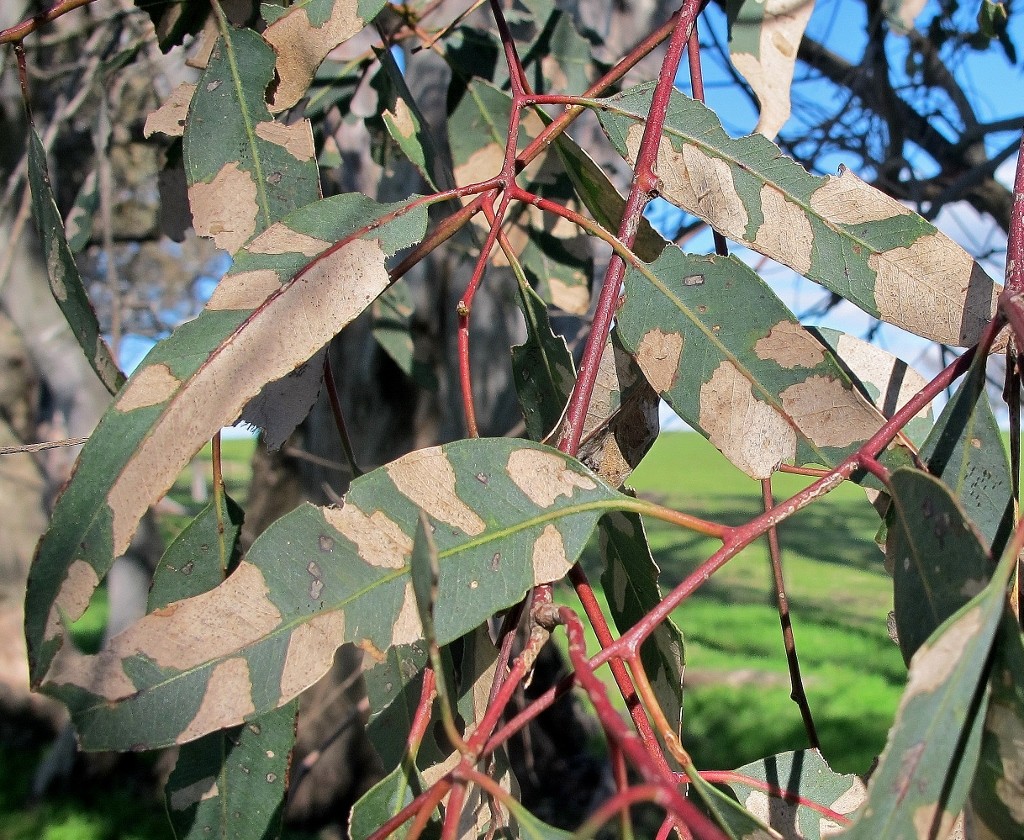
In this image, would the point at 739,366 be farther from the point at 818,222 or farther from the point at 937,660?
the point at 937,660

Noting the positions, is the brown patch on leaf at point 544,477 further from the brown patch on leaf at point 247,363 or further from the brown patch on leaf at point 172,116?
the brown patch on leaf at point 172,116

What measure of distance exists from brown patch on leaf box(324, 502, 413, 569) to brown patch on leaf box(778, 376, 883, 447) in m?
0.23

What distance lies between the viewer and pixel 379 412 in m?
1.97

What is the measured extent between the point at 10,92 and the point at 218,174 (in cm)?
236

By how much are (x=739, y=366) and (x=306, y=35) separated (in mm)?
379

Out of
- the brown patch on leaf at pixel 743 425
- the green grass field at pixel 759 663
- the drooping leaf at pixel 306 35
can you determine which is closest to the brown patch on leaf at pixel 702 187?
the brown patch on leaf at pixel 743 425

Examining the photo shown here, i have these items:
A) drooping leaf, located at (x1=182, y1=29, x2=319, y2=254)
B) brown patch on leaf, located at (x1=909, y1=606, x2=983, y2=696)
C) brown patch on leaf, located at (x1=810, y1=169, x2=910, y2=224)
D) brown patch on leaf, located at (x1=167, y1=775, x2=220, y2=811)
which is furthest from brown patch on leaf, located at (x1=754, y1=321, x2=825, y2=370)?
brown patch on leaf, located at (x1=167, y1=775, x2=220, y2=811)

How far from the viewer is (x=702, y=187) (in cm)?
63

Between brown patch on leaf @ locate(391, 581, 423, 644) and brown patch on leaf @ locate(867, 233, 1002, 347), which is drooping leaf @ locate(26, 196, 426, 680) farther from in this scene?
brown patch on leaf @ locate(867, 233, 1002, 347)

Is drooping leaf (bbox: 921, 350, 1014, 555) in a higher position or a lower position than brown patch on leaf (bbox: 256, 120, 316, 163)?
lower

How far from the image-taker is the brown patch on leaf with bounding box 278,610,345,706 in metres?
0.46

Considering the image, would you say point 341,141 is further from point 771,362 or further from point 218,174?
point 771,362

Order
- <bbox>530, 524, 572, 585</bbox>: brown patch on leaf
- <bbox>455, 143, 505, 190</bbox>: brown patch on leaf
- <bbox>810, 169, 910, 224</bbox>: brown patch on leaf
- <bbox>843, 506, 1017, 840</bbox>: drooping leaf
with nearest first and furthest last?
<bbox>843, 506, 1017, 840</bbox>: drooping leaf, <bbox>530, 524, 572, 585</bbox>: brown patch on leaf, <bbox>810, 169, 910, 224</bbox>: brown patch on leaf, <bbox>455, 143, 505, 190</bbox>: brown patch on leaf

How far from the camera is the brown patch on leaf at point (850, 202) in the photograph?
600 mm
